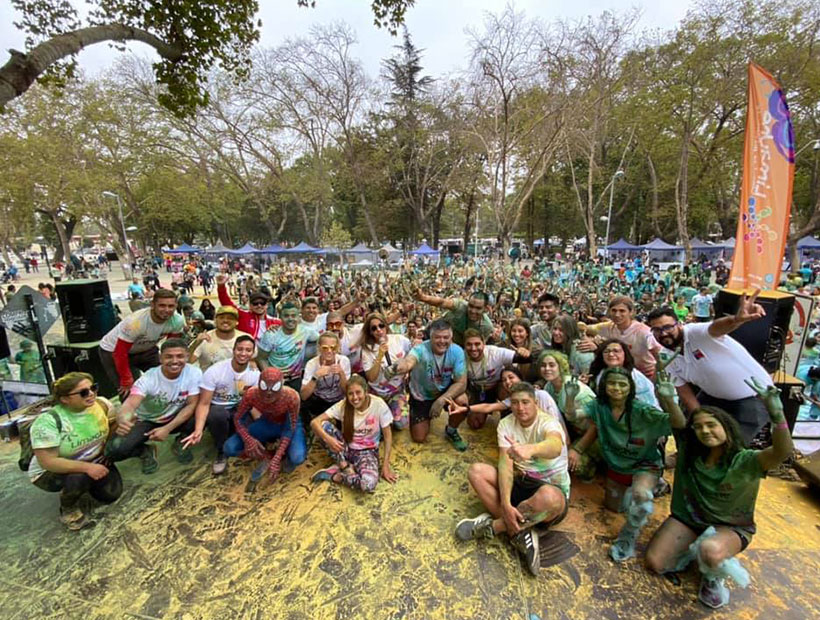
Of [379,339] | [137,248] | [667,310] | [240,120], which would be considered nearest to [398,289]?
[379,339]

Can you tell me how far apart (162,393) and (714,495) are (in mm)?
3907

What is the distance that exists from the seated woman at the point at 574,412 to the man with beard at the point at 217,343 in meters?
2.88

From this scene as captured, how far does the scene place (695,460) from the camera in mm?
2199

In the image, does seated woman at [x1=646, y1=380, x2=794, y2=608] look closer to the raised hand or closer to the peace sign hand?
the peace sign hand

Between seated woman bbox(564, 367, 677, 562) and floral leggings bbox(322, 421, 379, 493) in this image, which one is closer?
seated woman bbox(564, 367, 677, 562)

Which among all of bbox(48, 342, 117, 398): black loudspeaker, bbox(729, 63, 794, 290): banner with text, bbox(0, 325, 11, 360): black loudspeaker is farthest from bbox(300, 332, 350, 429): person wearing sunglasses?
bbox(0, 325, 11, 360): black loudspeaker

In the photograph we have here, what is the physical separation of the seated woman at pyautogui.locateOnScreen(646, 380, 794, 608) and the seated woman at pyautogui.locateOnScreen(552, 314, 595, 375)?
125 centimetres

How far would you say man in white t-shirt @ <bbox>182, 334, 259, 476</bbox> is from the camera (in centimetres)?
321

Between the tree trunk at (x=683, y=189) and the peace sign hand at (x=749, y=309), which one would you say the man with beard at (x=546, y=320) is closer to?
the peace sign hand at (x=749, y=309)

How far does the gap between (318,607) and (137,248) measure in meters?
49.0

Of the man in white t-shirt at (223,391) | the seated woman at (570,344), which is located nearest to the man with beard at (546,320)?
the seated woman at (570,344)

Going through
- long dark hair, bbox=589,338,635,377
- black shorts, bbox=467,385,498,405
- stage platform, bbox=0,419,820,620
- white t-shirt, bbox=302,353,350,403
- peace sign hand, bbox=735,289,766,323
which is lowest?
stage platform, bbox=0,419,820,620

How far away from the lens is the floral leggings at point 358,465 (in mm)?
2938

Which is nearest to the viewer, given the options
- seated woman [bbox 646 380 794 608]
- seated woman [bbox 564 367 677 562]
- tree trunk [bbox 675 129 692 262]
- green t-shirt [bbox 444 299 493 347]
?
seated woman [bbox 646 380 794 608]
